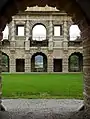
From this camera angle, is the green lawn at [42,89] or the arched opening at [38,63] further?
the arched opening at [38,63]

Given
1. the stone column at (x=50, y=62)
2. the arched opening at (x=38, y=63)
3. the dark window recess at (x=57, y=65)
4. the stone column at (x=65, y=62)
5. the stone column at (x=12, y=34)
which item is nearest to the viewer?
the stone column at (x=12, y=34)

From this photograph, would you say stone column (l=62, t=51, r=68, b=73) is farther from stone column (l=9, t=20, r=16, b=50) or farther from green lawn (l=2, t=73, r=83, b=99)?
green lawn (l=2, t=73, r=83, b=99)

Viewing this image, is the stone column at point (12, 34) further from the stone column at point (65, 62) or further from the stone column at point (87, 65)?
the stone column at point (87, 65)

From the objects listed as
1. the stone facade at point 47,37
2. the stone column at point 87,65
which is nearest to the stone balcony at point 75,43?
the stone facade at point 47,37

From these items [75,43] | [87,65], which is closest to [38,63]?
[75,43]

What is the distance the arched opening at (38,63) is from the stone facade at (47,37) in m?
1.61

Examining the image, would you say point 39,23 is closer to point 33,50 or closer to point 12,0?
point 33,50

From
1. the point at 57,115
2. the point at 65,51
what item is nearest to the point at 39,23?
the point at 65,51

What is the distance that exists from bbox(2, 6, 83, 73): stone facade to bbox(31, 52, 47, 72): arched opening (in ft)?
5.28

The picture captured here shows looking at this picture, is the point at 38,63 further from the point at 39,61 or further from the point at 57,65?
the point at 57,65

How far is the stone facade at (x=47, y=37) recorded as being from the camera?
40.6m

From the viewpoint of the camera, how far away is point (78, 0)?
17.7ft

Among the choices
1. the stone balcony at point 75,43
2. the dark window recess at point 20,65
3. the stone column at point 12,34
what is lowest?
the dark window recess at point 20,65

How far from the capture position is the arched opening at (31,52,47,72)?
4203cm
